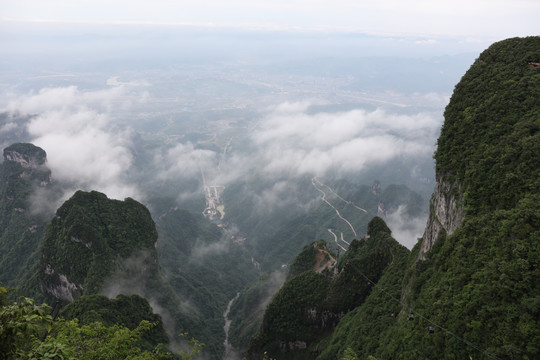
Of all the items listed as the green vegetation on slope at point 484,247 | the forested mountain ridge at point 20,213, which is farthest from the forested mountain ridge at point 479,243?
the forested mountain ridge at point 20,213

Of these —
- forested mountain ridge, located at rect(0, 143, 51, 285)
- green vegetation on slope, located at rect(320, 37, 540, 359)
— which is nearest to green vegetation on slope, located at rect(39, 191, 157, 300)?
forested mountain ridge, located at rect(0, 143, 51, 285)

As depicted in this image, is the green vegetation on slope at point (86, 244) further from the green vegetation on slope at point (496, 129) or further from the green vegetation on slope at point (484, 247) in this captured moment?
the green vegetation on slope at point (496, 129)

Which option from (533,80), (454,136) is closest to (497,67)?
(533,80)

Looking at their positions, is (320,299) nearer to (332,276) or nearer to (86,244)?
(332,276)

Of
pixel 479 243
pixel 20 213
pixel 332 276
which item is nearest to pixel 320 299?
pixel 332 276

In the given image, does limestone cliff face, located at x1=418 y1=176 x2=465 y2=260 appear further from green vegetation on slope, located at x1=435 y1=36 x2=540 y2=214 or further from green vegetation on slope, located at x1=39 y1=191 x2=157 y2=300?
green vegetation on slope, located at x1=39 y1=191 x2=157 y2=300

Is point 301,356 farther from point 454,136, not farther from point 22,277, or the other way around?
point 22,277
